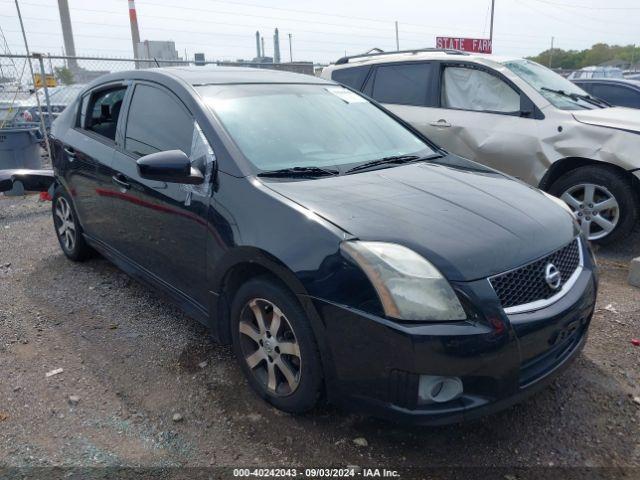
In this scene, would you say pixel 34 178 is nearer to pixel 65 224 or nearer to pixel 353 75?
pixel 65 224

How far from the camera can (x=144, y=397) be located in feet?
9.24

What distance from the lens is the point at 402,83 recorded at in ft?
20.3

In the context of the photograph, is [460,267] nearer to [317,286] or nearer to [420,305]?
[420,305]

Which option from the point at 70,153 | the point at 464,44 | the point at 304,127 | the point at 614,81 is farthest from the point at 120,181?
the point at 464,44

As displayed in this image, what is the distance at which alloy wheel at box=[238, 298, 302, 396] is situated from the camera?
97.1 inches

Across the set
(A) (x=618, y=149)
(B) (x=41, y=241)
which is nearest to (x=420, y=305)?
(A) (x=618, y=149)

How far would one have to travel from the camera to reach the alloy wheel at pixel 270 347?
247cm

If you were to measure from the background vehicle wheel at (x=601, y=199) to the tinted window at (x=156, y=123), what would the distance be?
11.9 ft

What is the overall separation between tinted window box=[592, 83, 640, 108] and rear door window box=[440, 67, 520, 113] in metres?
4.27

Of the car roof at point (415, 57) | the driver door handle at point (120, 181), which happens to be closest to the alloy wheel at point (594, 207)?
the car roof at point (415, 57)

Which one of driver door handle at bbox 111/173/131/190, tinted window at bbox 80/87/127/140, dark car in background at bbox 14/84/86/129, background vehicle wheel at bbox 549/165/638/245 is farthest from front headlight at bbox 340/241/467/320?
dark car in background at bbox 14/84/86/129

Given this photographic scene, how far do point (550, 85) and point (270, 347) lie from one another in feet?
14.9

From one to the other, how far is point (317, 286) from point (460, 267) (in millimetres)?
589

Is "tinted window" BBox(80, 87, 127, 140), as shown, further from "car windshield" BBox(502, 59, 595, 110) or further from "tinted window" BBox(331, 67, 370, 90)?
"car windshield" BBox(502, 59, 595, 110)
